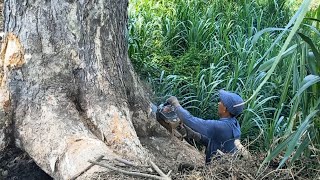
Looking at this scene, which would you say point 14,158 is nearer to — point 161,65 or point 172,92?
point 172,92

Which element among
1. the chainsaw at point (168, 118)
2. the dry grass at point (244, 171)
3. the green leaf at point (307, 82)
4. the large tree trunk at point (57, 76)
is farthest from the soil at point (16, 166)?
the green leaf at point (307, 82)

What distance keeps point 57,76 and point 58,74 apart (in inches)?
0.5

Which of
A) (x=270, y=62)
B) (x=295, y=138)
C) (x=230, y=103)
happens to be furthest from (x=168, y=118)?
(x=295, y=138)

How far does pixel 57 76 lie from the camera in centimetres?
337

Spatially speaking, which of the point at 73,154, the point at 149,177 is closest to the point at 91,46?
the point at 73,154

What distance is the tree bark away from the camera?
10.7 ft

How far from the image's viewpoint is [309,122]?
7.18ft

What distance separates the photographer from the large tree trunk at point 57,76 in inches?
128

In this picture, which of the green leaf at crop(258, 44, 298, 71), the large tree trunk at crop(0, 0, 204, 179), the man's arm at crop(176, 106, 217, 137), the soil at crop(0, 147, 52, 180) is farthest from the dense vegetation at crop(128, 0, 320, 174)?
the green leaf at crop(258, 44, 298, 71)

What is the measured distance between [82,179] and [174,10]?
352 centimetres

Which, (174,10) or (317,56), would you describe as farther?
(174,10)

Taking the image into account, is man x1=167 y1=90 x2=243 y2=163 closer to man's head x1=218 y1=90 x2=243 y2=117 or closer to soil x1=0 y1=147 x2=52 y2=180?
man's head x1=218 y1=90 x2=243 y2=117

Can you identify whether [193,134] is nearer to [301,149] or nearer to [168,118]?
[168,118]

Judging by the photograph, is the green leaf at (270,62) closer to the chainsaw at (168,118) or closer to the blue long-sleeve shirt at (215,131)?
the blue long-sleeve shirt at (215,131)
